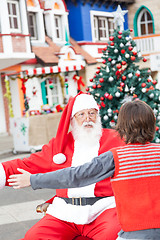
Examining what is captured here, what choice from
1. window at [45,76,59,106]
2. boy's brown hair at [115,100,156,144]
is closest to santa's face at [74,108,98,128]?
boy's brown hair at [115,100,156,144]

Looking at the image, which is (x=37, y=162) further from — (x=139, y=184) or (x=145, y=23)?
(x=145, y=23)

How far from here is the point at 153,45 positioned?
18875 millimetres

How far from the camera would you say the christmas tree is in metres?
7.13

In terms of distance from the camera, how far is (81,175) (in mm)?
2279

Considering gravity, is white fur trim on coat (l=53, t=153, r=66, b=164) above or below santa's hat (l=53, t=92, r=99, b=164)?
below

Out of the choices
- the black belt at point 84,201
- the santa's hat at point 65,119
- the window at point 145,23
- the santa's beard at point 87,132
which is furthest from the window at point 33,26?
the black belt at point 84,201

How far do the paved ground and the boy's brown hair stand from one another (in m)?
2.37

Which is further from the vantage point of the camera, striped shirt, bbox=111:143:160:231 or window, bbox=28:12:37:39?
window, bbox=28:12:37:39

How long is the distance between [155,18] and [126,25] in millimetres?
1590

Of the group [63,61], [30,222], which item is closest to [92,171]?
[30,222]

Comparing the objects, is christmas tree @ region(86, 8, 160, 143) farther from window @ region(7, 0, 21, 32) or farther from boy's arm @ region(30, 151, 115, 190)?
window @ region(7, 0, 21, 32)

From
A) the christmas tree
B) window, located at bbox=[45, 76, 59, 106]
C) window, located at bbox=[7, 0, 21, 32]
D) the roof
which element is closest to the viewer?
the christmas tree

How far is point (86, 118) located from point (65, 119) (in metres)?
0.19

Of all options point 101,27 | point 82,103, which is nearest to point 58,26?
point 101,27
